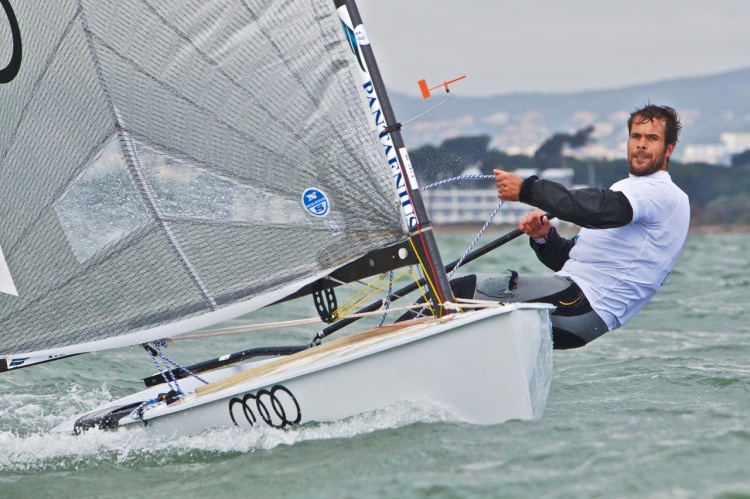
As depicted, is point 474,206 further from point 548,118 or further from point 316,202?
point 548,118

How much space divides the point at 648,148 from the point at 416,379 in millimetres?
1294

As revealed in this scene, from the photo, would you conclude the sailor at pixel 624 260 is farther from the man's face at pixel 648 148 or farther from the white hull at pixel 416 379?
the white hull at pixel 416 379

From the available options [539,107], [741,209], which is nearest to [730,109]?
[539,107]

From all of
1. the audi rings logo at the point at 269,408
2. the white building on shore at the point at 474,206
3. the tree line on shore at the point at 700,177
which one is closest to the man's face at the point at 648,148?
the audi rings logo at the point at 269,408

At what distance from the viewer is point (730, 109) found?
6993 inches

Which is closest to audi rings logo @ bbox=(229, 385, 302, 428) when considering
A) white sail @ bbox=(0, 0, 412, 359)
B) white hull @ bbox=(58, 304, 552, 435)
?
white hull @ bbox=(58, 304, 552, 435)

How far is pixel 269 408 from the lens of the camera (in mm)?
3676

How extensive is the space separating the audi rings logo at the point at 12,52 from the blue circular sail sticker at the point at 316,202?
1.26 meters

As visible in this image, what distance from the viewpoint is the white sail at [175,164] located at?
3730 mm

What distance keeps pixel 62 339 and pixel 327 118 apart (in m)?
1.40

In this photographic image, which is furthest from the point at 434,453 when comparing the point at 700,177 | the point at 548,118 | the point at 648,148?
the point at 548,118

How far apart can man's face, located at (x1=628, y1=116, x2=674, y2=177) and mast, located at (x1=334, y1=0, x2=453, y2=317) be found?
0.87 metres

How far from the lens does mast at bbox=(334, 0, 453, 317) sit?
3.67m

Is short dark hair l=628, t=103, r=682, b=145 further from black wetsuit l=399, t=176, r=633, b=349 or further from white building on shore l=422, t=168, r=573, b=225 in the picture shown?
white building on shore l=422, t=168, r=573, b=225
